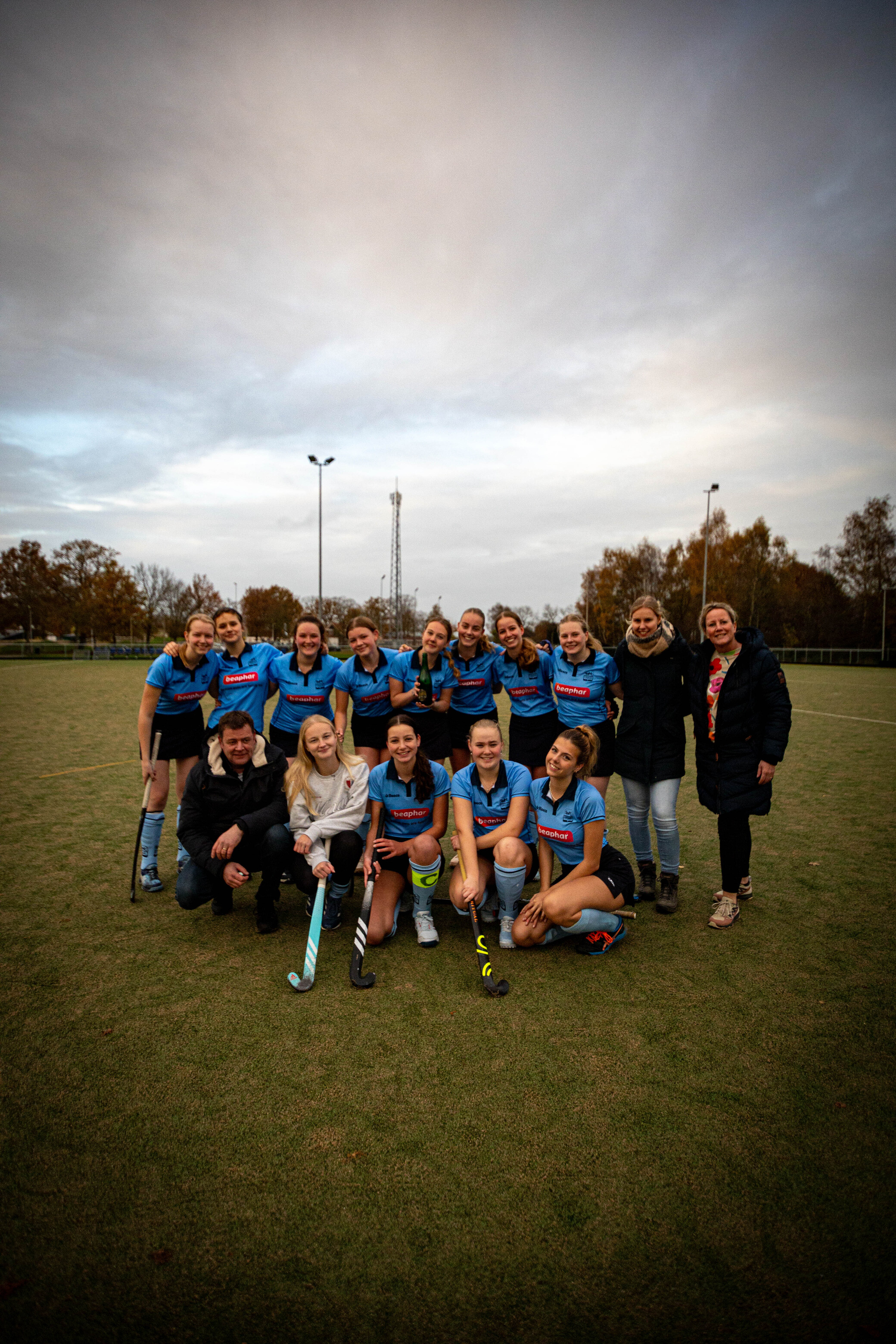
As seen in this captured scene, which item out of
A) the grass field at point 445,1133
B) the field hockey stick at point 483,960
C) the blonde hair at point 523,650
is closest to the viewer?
the grass field at point 445,1133

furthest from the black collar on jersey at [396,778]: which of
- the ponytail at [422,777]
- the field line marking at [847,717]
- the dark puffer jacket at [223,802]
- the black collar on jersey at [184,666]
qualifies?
the field line marking at [847,717]

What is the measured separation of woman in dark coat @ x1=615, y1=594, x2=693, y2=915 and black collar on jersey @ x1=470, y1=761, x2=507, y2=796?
88cm

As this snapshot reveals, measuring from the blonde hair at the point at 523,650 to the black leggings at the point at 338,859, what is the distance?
180 cm

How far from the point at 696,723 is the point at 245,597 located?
70.5 m

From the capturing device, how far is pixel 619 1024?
3.06m

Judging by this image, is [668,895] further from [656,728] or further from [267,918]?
[267,918]

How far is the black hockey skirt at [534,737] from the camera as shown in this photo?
16.5ft

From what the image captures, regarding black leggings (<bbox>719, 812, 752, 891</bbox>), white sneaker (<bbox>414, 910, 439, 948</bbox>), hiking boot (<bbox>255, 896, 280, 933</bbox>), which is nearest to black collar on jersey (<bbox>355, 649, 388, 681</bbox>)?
hiking boot (<bbox>255, 896, 280, 933</bbox>)

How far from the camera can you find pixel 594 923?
12.1 feet

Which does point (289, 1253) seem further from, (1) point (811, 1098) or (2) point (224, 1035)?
(1) point (811, 1098)

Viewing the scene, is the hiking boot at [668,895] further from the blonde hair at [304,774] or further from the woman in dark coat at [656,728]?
the blonde hair at [304,774]

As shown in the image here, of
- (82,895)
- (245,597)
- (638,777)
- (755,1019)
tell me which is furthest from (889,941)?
(245,597)

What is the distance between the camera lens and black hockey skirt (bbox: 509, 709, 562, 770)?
5020 millimetres

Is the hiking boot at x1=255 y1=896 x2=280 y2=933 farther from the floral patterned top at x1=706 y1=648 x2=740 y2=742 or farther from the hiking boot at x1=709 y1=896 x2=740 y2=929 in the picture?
the floral patterned top at x1=706 y1=648 x2=740 y2=742
